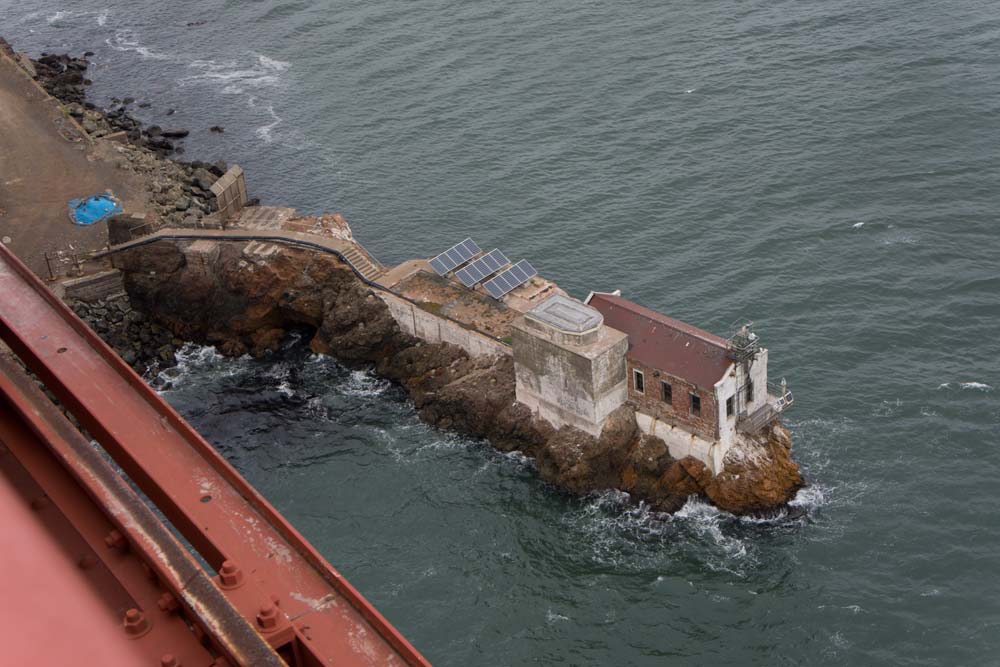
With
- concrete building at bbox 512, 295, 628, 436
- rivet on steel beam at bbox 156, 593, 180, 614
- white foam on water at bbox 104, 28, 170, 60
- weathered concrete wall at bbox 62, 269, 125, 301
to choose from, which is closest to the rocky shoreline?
weathered concrete wall at bbox 62, 269, 125, 301

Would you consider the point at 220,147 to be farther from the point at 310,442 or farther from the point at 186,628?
the point at 186,628

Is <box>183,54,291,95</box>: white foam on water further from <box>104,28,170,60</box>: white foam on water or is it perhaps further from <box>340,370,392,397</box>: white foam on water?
<box>340,370,392,397</box>: white foam on water

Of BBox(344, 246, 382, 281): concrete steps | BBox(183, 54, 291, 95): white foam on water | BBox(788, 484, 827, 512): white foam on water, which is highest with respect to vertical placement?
BBox(183, 54, 291, 95): white foam on water

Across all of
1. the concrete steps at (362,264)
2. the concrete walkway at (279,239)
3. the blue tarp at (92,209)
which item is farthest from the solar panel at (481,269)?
the blue tarp at (92,209)

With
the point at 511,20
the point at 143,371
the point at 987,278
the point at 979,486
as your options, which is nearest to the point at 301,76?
Answer: the point at 511,20

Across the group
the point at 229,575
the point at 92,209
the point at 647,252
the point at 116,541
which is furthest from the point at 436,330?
the point at 116,541
